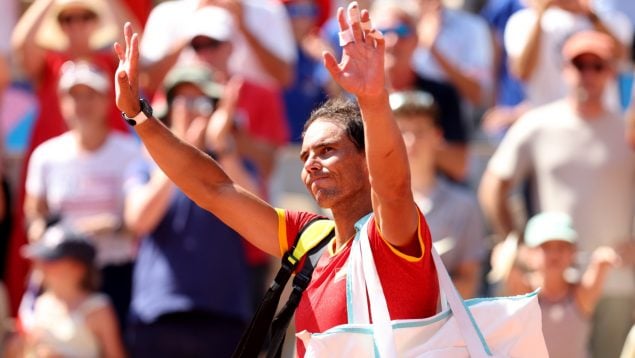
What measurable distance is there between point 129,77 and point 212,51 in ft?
11.6

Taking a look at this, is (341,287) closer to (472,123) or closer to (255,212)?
(255,212)

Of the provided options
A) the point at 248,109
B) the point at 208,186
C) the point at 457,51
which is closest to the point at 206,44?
the point at 248,109

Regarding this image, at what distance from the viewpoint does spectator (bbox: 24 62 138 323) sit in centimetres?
786

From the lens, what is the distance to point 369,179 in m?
4.33

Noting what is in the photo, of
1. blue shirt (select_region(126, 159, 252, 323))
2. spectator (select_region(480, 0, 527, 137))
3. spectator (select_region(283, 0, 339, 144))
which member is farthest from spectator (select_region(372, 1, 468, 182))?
blue shirt (select_region(126, 159, 252, 323))

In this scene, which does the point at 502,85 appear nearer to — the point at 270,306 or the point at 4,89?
the point at 4,89

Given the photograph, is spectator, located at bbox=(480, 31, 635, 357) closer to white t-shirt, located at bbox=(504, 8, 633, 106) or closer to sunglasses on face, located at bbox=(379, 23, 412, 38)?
white t-shirt, located at bbox=(504, 8, 633, 106)

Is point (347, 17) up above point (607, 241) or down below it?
above

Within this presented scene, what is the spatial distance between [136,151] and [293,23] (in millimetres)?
1620

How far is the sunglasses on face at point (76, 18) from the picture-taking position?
8484 millimetres

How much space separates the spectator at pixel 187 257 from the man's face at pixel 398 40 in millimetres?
991

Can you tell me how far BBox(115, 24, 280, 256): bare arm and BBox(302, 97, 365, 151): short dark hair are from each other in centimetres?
35

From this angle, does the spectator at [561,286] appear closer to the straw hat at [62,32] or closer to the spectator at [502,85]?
the spectator at [502,85]

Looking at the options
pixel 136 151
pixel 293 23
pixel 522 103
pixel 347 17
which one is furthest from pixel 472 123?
pixel 347 17
